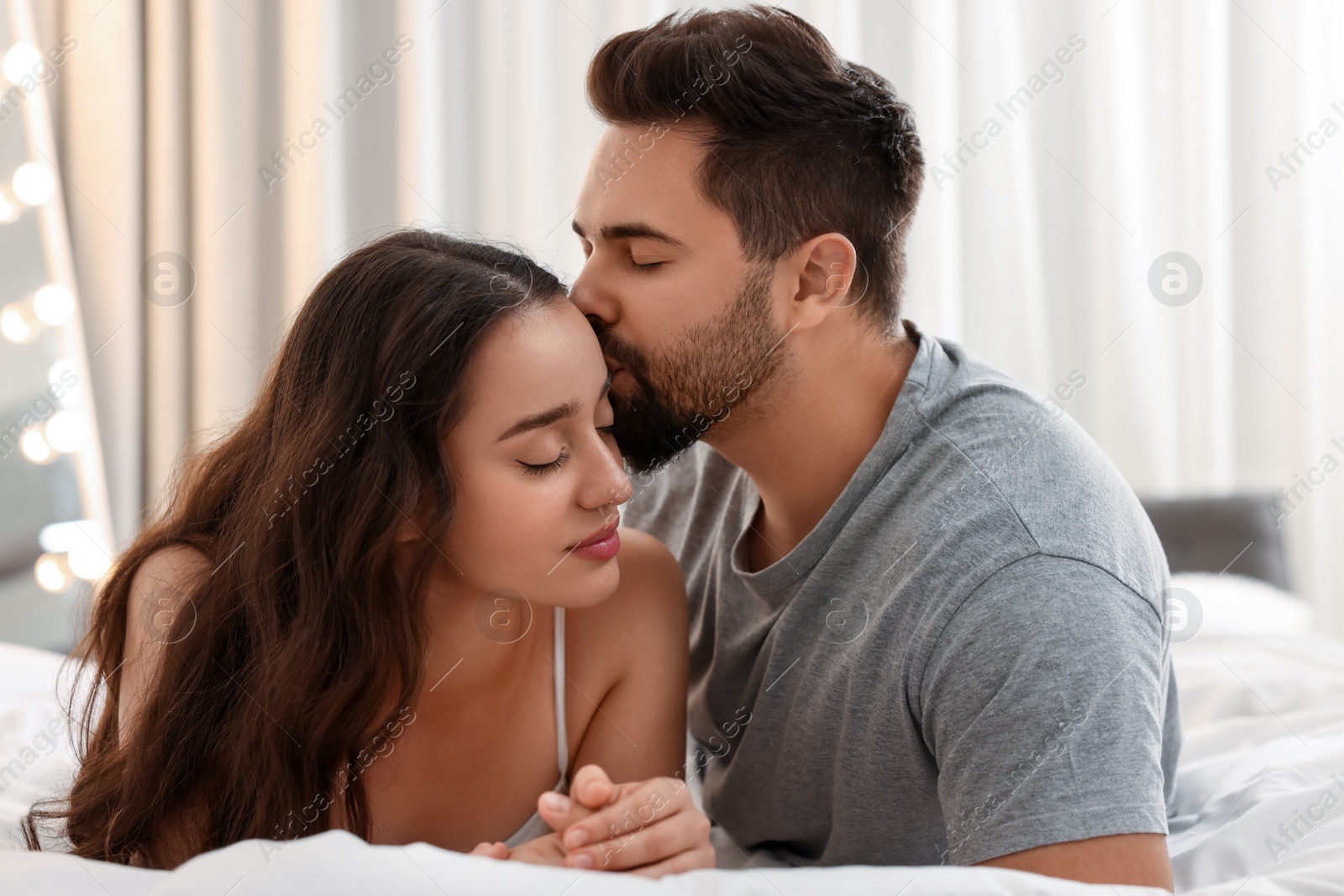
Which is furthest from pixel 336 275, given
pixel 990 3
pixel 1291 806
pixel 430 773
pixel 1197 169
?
pixel 1197 169

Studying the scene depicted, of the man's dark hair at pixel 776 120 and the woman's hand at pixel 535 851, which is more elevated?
the man's dark hair at pixel 776 120

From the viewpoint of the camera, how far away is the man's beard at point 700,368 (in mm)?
1249

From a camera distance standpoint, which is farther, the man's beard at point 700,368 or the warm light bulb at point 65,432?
the warm light bulb at point 65,432

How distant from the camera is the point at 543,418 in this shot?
1020 mm

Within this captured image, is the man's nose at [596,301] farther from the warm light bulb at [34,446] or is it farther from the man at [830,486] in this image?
the warm light bulb at [34,446]

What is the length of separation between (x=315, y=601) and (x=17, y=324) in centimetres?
173

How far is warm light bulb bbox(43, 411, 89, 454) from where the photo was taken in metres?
2.34

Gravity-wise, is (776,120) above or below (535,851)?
above

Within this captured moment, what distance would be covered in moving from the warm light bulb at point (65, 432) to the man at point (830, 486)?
5.19 ft

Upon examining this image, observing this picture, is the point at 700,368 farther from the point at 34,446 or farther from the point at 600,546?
the point at 34,446

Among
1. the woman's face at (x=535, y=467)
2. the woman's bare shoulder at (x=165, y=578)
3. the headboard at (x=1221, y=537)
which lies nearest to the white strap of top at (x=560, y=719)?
the woman's face at (x=535, y=467)

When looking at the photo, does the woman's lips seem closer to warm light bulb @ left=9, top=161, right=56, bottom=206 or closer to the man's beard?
the man's beard

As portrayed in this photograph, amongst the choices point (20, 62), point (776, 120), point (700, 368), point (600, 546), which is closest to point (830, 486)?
point (700, 368)

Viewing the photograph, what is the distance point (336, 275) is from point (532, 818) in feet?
1.93
